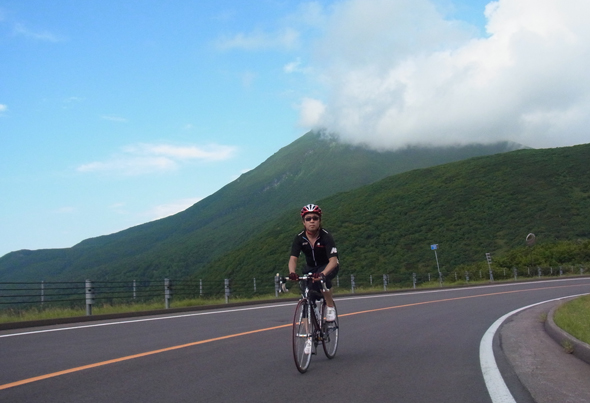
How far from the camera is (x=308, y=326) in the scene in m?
7.01

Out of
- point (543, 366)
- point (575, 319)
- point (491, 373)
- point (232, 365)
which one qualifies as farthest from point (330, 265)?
point (575, 319)

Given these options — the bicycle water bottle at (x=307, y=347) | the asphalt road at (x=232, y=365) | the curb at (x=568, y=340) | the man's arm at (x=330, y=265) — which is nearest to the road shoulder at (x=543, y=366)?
the curb at (x=568, y=340)

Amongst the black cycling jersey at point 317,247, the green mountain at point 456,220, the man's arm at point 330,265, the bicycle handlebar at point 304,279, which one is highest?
the green mountain at point 456,220

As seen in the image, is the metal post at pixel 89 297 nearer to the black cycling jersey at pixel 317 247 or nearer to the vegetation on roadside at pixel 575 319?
the black cycling jersey at pixel 317 247

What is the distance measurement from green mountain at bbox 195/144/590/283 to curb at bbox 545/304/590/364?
52.3 m

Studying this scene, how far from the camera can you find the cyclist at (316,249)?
722cm

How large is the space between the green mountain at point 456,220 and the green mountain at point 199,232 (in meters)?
27.9

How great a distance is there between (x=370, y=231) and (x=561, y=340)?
77.7 metres

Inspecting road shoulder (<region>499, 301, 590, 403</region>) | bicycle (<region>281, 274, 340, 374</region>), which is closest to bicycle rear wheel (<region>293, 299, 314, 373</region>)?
bicycle (<region>281, 274, 340, 374</region>)

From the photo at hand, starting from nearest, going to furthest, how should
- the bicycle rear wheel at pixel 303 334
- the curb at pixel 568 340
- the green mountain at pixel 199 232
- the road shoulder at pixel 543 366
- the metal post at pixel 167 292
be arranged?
the road shoulder at pixel 543 366 < the bicycle rear wheel at pixel 303 334 < the curb at pixel 568 340 < the metal post at pixel 167 292 < the green mountain at pixel 199 232

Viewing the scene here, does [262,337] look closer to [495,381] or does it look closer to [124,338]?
[124,338]

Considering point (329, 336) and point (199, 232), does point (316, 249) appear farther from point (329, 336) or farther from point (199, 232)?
point (199, 232)

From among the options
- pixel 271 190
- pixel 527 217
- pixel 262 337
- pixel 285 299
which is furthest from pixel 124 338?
pixel 271 190

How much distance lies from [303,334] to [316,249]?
3.50 feet
